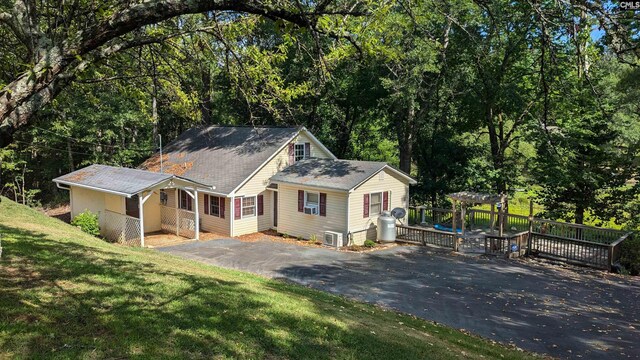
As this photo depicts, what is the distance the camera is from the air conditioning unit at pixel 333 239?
19.5 meters

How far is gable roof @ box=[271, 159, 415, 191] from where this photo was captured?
20.4m

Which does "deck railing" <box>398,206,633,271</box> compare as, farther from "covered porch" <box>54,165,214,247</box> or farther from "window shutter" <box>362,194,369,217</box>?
"covered porch" <box>54,165,214,247</box>

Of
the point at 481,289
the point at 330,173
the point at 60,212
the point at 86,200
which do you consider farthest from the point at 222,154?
the point at 481,289

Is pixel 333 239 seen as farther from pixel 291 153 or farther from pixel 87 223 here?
pixel 87 223

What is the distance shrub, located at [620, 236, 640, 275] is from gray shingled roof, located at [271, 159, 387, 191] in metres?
10.5

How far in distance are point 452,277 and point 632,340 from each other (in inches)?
208

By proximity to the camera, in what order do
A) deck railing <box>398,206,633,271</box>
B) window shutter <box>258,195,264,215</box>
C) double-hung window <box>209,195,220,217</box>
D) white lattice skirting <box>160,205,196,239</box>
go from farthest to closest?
window shutter <box>258,195,264,215</box> < double-hung window <box>209,195,220,217</box> < white lattice skirting <box>160,205,196,239</box> < deck railing <box>398,206,633,271</box>

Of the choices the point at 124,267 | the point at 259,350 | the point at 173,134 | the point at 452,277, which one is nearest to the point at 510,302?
the point at 452,277

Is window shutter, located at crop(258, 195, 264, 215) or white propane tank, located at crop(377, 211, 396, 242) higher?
window shutter, located at crop(258, 195, 264, 215)

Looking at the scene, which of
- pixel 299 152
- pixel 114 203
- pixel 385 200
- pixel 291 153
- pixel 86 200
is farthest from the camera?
pixel 299 152

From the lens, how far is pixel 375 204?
21.7m

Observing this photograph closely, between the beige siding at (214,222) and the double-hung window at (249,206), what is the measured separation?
34.1 inches

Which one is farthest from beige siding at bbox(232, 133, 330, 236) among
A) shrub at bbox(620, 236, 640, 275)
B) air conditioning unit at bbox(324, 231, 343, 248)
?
shrub at bbox(620, 236, 640, 275)

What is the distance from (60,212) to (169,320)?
28.0 meters
